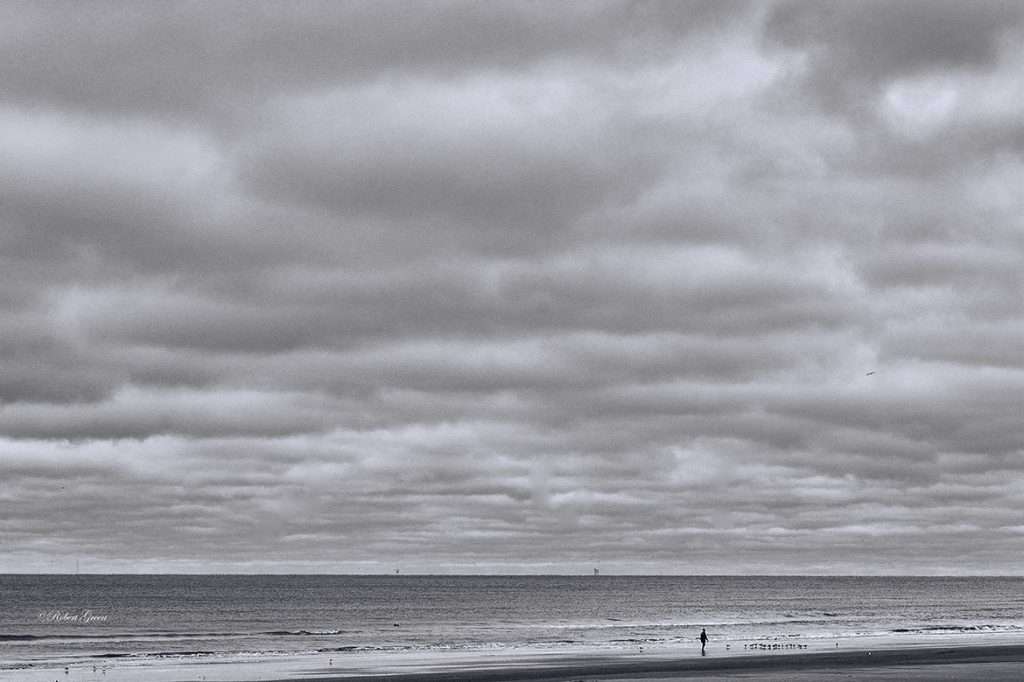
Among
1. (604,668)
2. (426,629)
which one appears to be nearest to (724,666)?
(604,668)

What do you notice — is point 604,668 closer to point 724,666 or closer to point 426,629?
point 724,666

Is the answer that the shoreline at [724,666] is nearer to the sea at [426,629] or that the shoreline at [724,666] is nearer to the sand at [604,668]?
the sand at [604,668]

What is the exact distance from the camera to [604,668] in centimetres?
6969

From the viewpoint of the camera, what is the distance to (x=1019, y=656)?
252 feet

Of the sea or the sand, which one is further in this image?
the sea

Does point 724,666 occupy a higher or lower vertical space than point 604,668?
lower

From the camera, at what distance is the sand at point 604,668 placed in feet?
206

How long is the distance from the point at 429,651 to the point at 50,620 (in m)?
85.4

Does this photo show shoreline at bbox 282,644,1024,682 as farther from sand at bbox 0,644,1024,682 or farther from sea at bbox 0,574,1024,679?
sea at bbox 0,574,1024,679

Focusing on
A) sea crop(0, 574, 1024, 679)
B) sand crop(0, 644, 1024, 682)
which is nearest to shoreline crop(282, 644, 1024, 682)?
sand crop(0, 644, 1024, 682)

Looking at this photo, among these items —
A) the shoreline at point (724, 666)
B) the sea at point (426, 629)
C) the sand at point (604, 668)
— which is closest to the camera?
the sand at point (604, 668)

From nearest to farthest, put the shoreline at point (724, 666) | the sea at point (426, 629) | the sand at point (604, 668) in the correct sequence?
the sand at point (604, 668) < the shoreline at point (724, 666) < the sea at point (426, 629)

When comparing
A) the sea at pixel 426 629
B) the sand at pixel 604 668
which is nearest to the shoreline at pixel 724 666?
the sand at pixel 604 668

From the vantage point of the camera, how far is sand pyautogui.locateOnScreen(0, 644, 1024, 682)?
62.7 m
